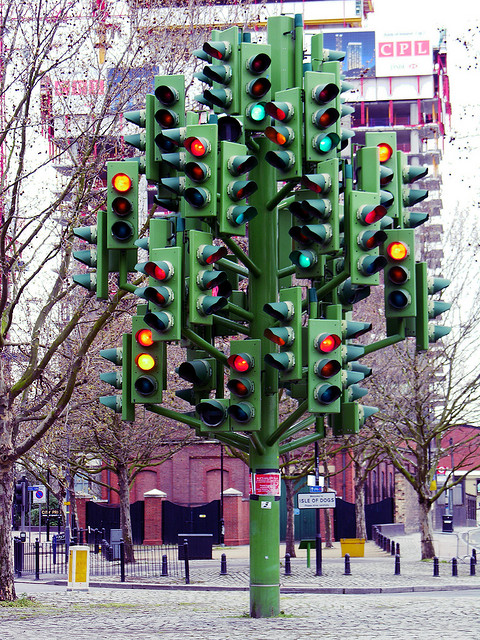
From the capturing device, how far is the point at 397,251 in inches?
439

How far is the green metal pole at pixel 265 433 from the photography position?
12469mm

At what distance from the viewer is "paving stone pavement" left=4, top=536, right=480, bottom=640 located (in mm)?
11203

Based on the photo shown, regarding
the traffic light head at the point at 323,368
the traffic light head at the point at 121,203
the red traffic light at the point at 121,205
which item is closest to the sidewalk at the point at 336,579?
the traffic light head at the point at 323,368

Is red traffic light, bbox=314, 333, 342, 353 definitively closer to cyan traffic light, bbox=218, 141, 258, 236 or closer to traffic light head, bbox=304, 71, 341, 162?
cyan traffic light, bbox=218, 141, 258, 236

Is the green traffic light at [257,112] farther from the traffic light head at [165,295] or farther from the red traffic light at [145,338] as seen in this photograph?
the red traffic light at [145,338]

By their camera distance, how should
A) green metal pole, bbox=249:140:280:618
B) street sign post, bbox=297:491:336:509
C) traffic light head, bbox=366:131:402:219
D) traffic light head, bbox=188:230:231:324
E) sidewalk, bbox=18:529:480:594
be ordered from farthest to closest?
street sign post, bbox=297:491:336:509 → sidewalk, bbox=18:529:480:594 → green metal pole, bbox=249:140:280:618 → traffic light head, bbox=366:131:402:219 → traffic light head, bbox=188:230:231:324

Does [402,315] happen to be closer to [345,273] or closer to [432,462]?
[345,273]

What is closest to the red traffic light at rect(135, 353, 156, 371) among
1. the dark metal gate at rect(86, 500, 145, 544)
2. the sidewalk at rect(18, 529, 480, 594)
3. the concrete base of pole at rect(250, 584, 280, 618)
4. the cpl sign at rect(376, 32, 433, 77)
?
the concrete base of pole at rect(250, 584, 280, 618)

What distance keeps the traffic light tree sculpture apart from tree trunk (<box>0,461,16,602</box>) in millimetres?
4936

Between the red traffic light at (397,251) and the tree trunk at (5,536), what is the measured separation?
8022 mm

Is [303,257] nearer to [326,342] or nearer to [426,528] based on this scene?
[326,342]

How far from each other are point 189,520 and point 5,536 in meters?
29.6

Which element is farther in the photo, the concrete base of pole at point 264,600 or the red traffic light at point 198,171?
the concrete base of pole at point 264,600

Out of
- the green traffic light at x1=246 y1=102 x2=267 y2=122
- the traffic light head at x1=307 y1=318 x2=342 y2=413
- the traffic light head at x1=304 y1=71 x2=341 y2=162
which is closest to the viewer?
the traffic light head at x1=307 y1=318 x2=342 y2=413
